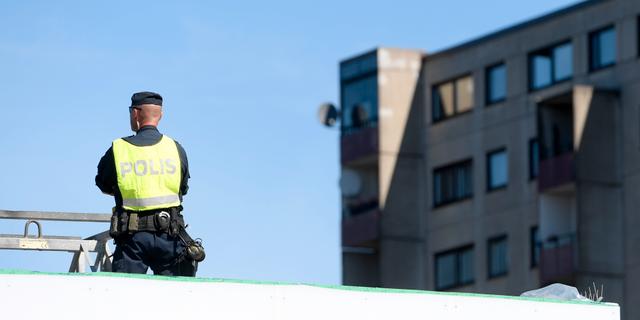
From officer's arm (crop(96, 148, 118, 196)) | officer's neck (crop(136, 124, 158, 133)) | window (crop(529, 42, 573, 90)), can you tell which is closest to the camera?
officer's arm (crop(96, 148, 118, 196))

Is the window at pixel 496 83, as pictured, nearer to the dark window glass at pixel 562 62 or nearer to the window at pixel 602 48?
the dark window glass at pixel 562 62

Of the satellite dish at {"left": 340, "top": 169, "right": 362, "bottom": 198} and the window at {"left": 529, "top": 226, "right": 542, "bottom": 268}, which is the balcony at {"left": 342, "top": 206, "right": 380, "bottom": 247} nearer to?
the satellite dish at {"left": 340, "top": 169, "right": 362, "bottom": 198}

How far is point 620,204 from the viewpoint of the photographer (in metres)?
54.1

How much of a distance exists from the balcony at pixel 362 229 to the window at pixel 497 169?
420 cm

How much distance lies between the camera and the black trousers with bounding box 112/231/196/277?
57.5ft

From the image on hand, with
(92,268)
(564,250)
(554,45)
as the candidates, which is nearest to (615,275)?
(564,250)

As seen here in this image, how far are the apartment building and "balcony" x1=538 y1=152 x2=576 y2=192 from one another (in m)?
0.04

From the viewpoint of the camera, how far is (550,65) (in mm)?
57094

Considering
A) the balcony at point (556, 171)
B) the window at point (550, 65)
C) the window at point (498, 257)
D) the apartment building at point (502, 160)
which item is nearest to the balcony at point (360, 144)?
the apartment building at point (502, 160)

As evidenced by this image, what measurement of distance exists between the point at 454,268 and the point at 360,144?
4588mm

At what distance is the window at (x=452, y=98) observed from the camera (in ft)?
198

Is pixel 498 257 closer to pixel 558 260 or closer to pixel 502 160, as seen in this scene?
pixel 502 160

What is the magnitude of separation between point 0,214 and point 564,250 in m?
37.6

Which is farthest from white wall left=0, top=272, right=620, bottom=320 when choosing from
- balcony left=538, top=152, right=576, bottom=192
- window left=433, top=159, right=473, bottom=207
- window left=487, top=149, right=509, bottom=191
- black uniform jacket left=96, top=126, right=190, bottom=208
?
window left=433, top=159, right=473, bottom=207
